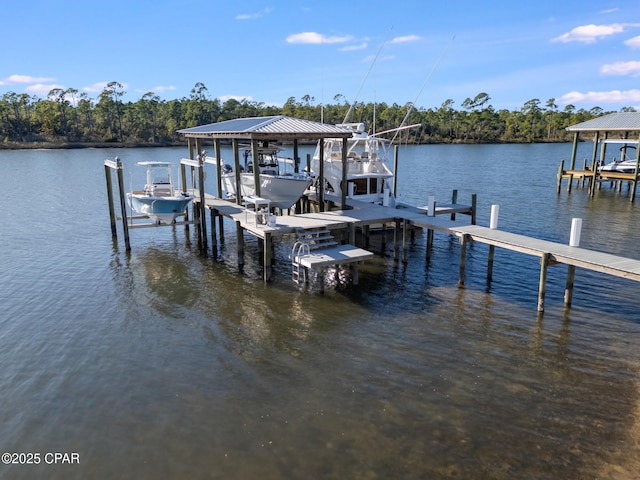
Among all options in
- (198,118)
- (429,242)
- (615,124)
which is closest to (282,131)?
(429,242)

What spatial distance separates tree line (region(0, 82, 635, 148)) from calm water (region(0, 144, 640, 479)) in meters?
68.0

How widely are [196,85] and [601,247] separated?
12358 centimetres

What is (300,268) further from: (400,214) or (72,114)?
(72,114)

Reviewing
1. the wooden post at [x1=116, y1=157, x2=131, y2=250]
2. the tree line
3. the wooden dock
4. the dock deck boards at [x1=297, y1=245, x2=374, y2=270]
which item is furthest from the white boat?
the tree line

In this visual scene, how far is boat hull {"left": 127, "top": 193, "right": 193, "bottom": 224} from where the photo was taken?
1984cm

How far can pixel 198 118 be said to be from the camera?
113000mm

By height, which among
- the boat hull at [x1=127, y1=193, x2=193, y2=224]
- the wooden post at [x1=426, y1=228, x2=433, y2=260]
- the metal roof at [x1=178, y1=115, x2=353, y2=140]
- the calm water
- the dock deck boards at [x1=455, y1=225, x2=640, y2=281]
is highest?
the metal roof at [x1=178, y1=115, x2=353, y2=140]

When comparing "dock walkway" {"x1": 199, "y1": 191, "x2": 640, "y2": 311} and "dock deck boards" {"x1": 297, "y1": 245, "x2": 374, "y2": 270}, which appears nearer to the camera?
"dock walkway" {"x1": 199, "y1": 191, "x2": 640, "y2": 311}

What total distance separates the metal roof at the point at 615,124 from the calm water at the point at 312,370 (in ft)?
58.9

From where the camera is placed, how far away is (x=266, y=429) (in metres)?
8.83

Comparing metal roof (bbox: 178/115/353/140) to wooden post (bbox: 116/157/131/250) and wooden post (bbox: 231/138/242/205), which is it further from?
wooden post (bbox: 116/157/131/250)

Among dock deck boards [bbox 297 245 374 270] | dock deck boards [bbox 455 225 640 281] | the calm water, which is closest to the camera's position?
the calm water

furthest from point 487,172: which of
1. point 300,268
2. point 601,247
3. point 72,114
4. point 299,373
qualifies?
point 72,114

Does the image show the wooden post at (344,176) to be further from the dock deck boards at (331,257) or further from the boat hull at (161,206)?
the boat hull at (161,206)
